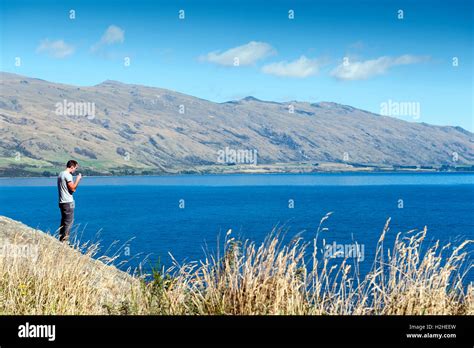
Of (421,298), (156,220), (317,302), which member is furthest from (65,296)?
(156,220)

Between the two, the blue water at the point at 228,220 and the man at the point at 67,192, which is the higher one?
the man at the point at 67,192

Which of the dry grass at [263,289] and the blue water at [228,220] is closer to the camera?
the dry grass at [263,289]

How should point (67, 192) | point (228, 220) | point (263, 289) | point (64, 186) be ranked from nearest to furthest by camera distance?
point (263, 289) → point (64, 186) → point (67, 192) → point (228, 220)

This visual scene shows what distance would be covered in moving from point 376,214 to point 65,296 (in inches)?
5131

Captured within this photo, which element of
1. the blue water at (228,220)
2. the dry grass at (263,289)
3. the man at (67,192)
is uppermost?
the man at (67,192)

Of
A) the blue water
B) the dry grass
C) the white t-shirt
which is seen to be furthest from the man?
the blue water

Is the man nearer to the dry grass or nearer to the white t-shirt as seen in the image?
the white t-shirt

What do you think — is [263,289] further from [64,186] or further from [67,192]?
[67,192]

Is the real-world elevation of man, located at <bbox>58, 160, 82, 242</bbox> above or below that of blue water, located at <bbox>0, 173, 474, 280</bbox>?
above
